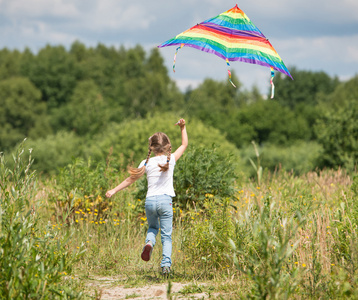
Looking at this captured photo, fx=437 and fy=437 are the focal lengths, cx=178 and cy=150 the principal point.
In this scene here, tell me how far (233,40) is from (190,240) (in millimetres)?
2513

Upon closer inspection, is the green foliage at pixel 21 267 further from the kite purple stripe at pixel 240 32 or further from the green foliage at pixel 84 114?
the green foliage at pixel 84 114

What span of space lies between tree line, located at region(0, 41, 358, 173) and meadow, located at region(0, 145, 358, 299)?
26.0 meters

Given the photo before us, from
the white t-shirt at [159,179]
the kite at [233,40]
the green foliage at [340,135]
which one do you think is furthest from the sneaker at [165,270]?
the green foliage at [340,135]

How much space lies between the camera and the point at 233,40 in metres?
5.43

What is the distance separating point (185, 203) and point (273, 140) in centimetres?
4261

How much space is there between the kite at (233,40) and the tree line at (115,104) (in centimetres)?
2774

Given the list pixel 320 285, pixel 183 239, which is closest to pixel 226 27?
pixel 183 239

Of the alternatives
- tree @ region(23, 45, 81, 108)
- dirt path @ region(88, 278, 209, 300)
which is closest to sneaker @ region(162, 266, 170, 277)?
dirt path @ region(88, 278, 209, 300)

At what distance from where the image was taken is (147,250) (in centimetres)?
476

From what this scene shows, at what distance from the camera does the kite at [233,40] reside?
17.2ft

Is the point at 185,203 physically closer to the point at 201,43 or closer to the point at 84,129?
the point at 201,43

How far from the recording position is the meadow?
3.27 m

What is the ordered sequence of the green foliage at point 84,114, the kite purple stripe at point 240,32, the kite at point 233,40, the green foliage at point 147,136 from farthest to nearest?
the green foliage at point 84,114
the green foliage at point 147,136
the kite purple stripe at point 240,32
the kite at point 233,40

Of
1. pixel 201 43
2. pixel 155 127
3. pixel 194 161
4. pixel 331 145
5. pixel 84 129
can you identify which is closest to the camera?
pixel 201 43
